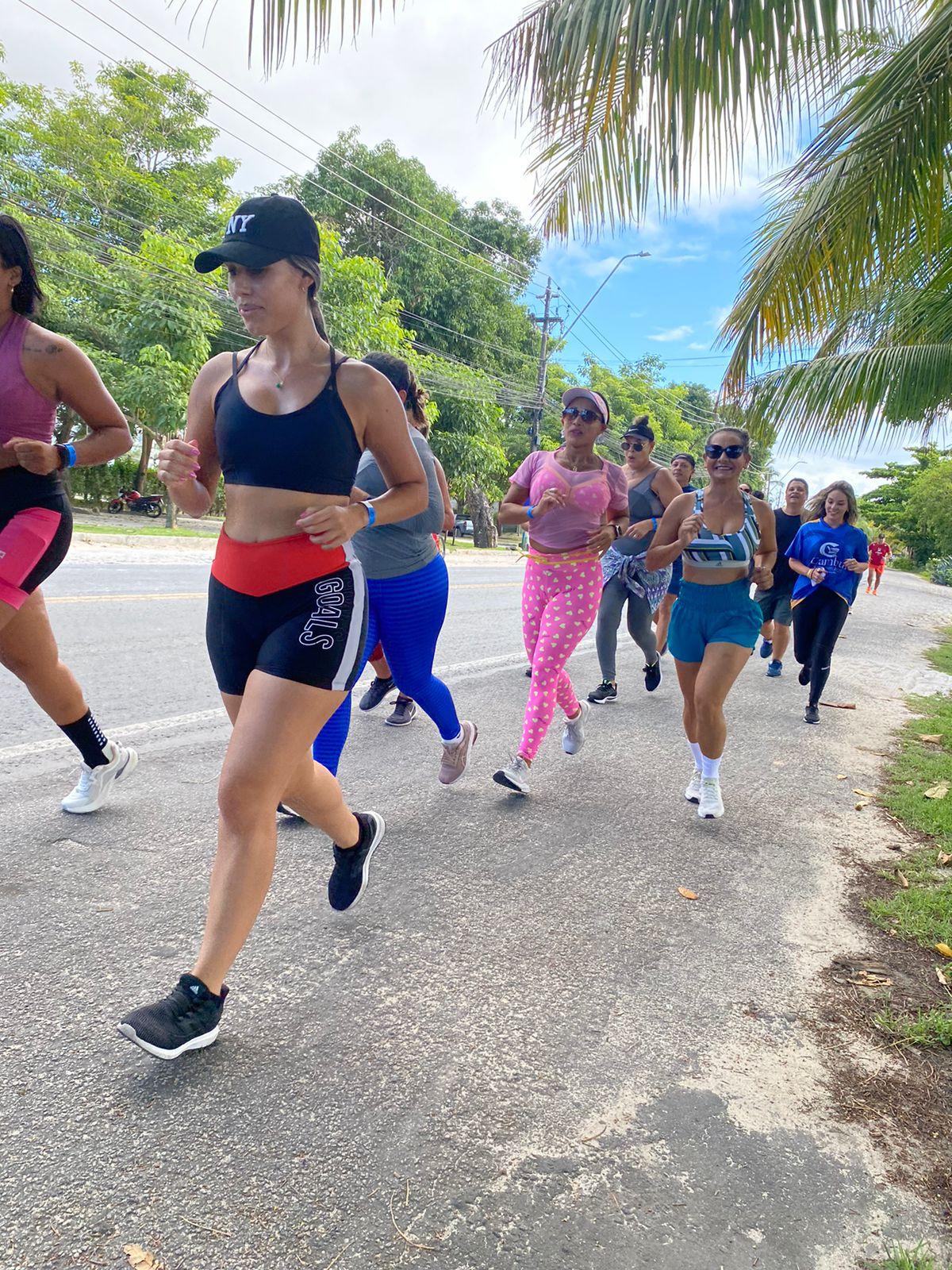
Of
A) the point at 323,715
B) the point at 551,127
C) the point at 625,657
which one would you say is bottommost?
the point at 625,657

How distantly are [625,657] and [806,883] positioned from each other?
594 centimetres

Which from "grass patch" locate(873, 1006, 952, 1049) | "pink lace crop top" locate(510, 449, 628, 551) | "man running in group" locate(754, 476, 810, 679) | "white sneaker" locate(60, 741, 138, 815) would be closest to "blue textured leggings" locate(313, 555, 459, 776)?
Answer: "pink lace crop top" locate(510, 449, 628, 551)

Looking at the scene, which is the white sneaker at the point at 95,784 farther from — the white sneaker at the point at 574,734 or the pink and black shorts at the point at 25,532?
Answer: the white sneaker at the point at 574,734

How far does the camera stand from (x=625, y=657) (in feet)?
31.3

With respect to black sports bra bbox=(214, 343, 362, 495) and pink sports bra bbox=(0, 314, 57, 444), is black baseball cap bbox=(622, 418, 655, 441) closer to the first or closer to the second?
pink sports bra bbox=(0, 314, 57, 444)

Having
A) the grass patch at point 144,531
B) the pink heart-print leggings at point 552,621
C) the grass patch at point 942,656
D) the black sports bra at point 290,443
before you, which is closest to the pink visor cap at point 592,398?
the pink heart-print leggings at point 552,621

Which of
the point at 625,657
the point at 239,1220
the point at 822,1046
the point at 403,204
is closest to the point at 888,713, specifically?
the point at 625,657

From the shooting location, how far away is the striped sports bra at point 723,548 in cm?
439

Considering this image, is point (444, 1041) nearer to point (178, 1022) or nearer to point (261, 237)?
point (178, 1022)

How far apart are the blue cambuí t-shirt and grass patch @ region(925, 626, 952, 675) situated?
4192mm

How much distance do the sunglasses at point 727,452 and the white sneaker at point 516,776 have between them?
1808 millimetres

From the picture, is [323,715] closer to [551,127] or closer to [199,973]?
[199,973]

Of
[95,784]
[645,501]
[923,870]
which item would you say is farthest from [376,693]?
[923,870]

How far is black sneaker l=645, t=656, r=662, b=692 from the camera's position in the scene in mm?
7444
